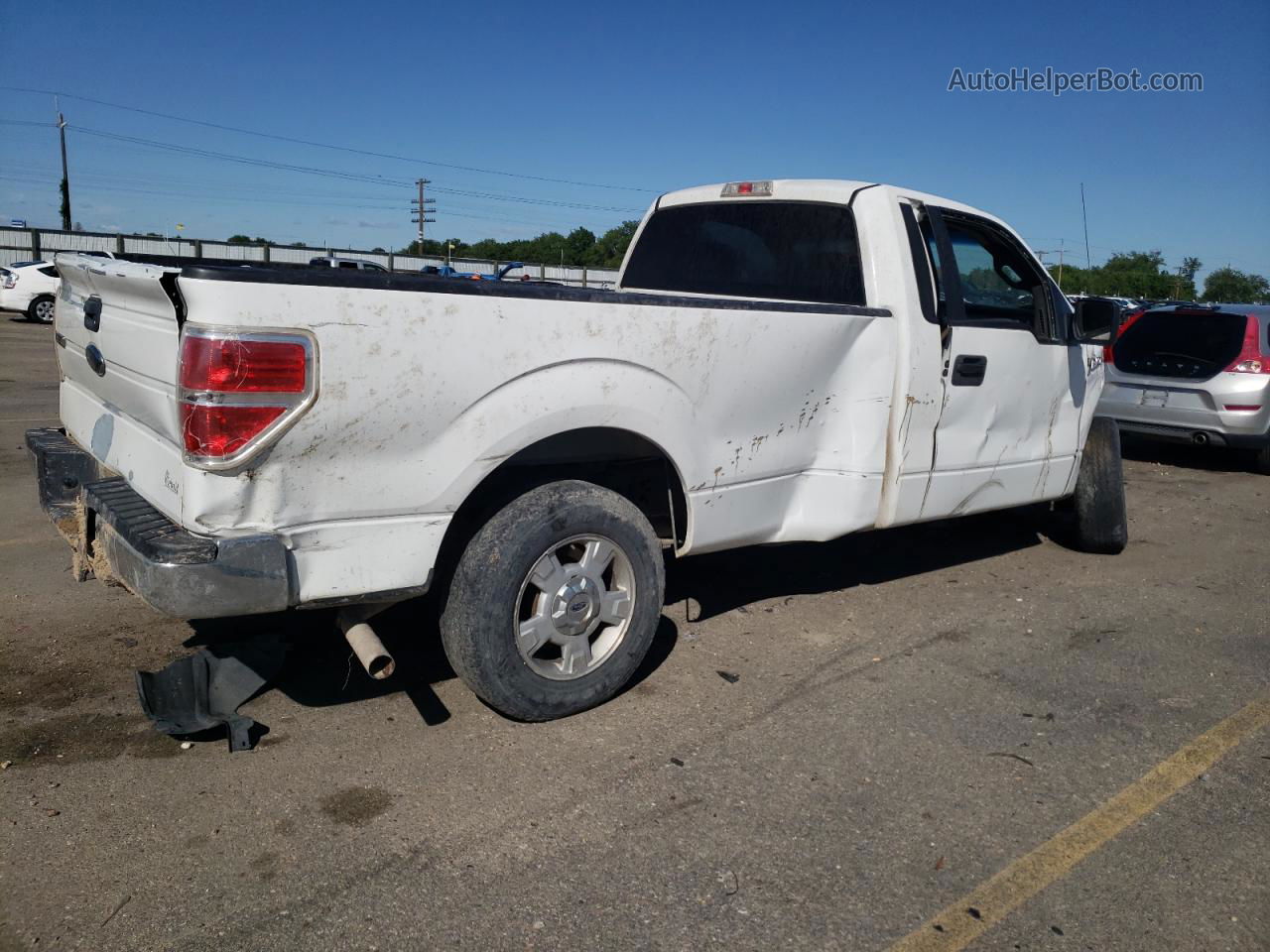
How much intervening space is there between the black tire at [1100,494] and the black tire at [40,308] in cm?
2318

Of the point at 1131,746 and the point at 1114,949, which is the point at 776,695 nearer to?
the point at 1131,746

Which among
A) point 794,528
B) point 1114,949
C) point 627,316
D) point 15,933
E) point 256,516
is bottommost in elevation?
point 1114,949

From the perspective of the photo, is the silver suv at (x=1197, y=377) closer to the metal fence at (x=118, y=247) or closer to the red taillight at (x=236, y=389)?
the red taillight at (x=236, y=389)

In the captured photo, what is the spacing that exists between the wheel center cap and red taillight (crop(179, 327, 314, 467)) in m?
1.19

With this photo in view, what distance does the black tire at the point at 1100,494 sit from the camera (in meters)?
6.39

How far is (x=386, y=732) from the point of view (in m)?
3.75

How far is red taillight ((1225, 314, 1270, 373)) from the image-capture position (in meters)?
9.64

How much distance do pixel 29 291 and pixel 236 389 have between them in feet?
79.1

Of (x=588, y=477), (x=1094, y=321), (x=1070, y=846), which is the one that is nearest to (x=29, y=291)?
(x=588, y=477)

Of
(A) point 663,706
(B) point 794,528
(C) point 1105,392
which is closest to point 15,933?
(A) point 663,706

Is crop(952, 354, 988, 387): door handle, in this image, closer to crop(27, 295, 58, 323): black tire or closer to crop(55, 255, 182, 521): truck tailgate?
crop(55, 255, 182, 521): truck tailgate

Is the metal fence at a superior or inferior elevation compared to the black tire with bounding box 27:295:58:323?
superior

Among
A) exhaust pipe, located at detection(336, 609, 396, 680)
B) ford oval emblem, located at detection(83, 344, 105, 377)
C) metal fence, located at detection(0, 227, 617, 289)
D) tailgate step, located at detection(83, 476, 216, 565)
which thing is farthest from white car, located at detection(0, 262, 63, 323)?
exhaust pipe, located at detection(336, 609, 396, 680)

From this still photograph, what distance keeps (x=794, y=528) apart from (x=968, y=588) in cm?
165
